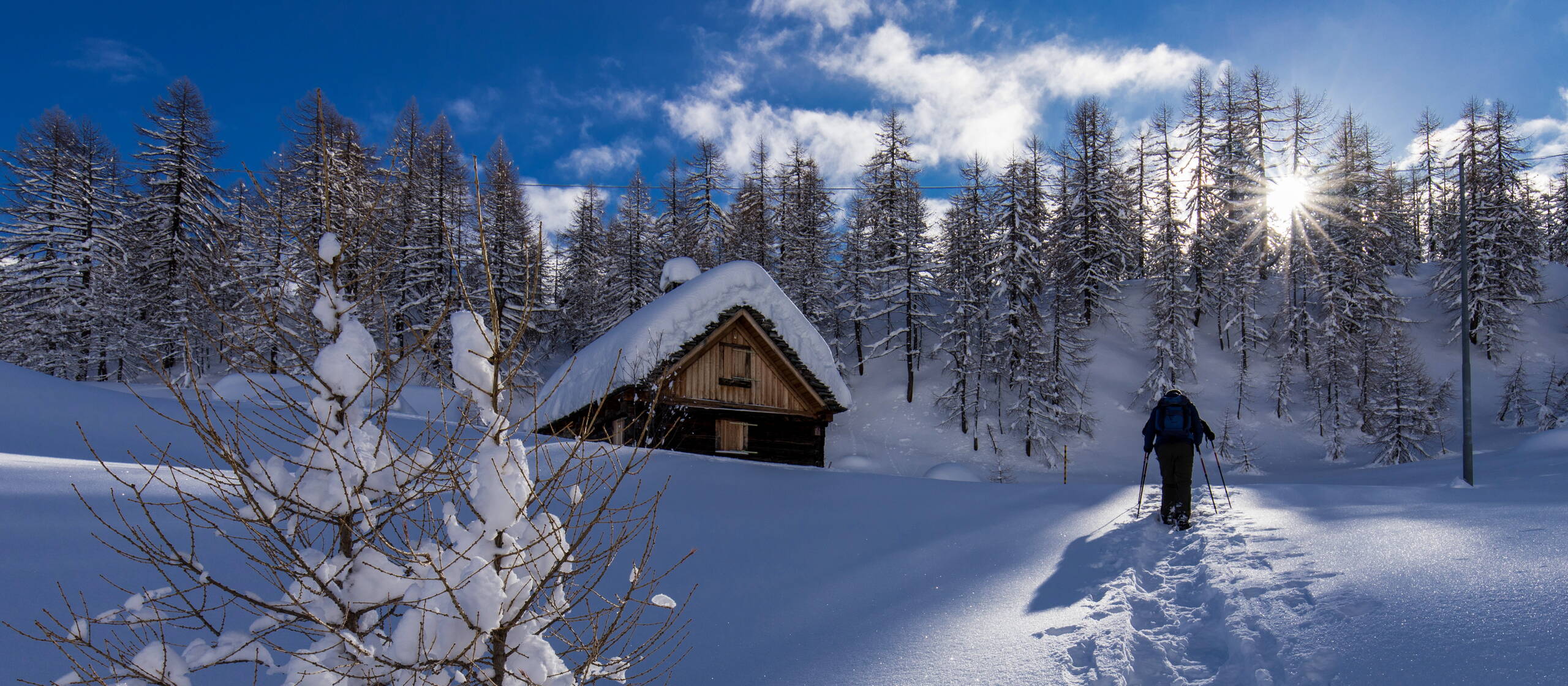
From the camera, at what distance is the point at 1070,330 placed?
1195 inches

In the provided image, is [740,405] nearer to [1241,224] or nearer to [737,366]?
[737,366]

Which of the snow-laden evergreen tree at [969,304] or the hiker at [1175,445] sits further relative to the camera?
the snow-laden evergreen tree at [969,304]

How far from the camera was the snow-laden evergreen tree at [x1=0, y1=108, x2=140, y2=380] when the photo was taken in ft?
84.5

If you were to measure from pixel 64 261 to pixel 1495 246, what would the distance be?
55.7 meters

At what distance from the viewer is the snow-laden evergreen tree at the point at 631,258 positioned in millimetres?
34938

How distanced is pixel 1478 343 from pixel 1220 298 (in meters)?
9.87

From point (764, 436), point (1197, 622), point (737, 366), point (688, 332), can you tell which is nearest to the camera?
point (1197, 622)

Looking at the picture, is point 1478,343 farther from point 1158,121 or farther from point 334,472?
Result: point 334,472

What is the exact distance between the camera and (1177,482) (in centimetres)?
836

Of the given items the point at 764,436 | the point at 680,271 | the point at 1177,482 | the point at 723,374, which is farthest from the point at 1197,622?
the point at 680,271

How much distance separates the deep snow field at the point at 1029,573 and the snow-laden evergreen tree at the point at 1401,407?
15682 millimetres

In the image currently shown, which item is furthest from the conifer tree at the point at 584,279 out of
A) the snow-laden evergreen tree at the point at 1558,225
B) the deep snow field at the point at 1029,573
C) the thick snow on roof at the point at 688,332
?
the snow-laden evergreen tree at the point at 1558,225

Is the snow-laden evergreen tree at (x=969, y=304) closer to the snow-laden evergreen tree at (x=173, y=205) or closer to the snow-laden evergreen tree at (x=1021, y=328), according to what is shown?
the snow-laden evergreen tree at (x=1021, y=328)

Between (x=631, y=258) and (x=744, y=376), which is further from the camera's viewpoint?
(x=631, y=258)
